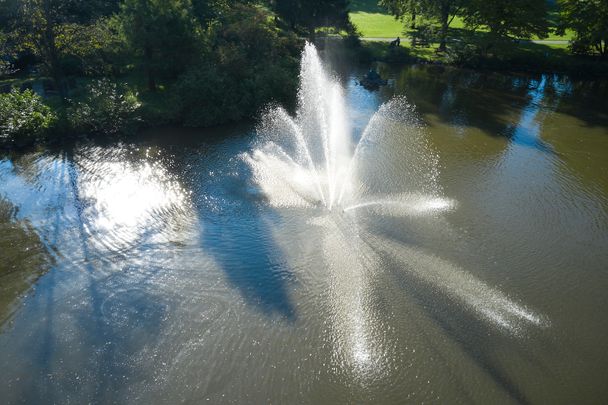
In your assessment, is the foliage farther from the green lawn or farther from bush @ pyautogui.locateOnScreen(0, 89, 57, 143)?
the green lawn

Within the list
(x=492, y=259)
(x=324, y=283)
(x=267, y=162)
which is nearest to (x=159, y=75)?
(x=267, y=162)

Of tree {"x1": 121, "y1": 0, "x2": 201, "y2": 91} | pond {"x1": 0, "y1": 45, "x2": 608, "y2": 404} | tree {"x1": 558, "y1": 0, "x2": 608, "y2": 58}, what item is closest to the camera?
pond {"x1": 0, "y1": 45, "x2": 608, "y2": 404}

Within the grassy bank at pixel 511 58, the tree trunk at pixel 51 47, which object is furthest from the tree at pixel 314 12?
the tree trunk at pixel 51 47

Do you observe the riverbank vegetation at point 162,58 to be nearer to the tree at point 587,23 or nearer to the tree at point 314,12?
the tree at point 587,23

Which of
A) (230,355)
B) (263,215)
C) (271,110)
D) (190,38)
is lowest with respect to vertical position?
(230,355)

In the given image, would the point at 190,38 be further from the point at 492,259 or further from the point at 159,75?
the point at 492,259

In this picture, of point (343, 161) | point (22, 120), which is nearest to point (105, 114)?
point (22, 120)

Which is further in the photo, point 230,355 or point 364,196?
point 364,196

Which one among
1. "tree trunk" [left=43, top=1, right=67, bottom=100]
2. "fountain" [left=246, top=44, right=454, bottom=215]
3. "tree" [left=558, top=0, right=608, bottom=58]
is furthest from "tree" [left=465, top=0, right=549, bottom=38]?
"tree trunk" [left=43, top=1, right=67, bottom=100]
